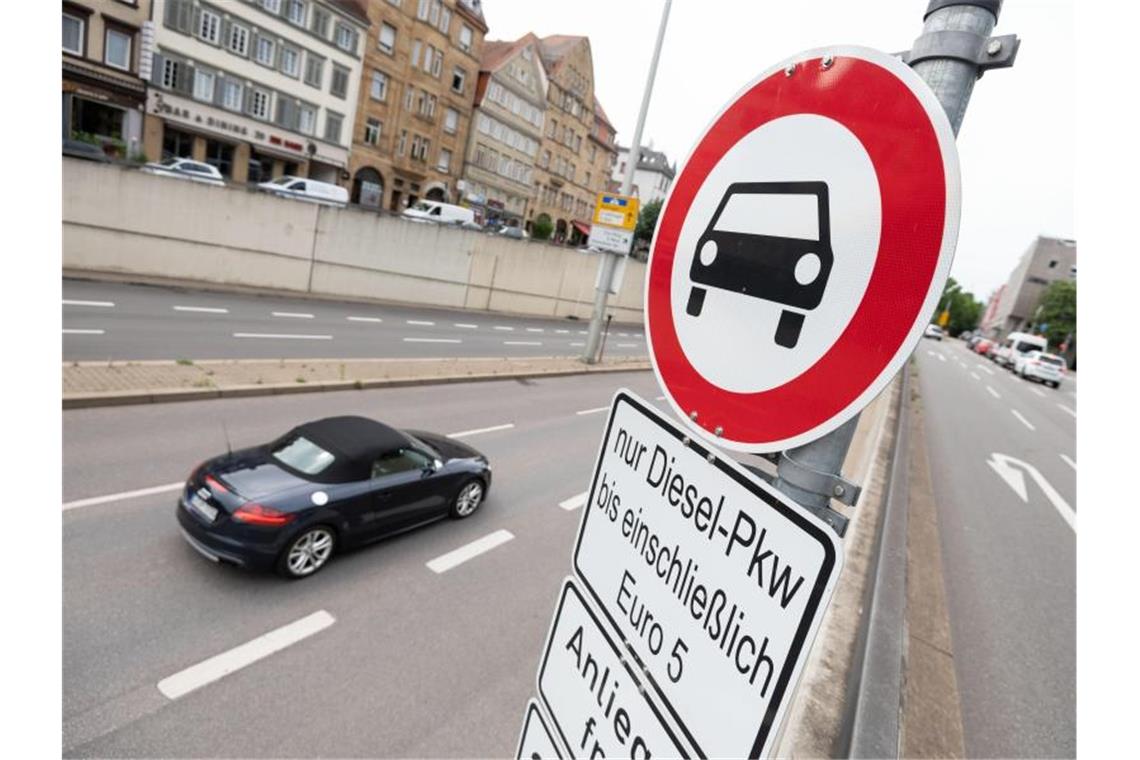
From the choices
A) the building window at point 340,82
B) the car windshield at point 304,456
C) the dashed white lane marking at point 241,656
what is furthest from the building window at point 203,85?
the dashed white lane marking at point 241,656

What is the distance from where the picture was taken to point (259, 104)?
109ft

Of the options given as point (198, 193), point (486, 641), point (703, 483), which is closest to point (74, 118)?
point (198, 193)

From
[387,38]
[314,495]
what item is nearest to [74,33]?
[387,38]

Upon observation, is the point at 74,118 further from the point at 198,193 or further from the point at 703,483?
the point at 703,483

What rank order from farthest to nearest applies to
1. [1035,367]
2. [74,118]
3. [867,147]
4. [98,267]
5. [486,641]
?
[1035,367] → [74,118] → [98,267] → [486,641] → [867,147]

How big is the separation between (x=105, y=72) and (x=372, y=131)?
1506 centimetres

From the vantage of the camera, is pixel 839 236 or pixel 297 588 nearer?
pixel 839 236

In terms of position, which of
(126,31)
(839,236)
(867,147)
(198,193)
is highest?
(126,31)

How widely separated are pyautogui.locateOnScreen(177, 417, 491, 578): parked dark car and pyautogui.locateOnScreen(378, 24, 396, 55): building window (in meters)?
39.0

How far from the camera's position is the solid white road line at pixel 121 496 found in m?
6.29

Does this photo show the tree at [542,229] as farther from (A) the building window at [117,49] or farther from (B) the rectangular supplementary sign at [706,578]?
(B) the rectangular supplementary sign at [706,578]

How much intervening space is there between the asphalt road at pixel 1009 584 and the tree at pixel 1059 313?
56993mm

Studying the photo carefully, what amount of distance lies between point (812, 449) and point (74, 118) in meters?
36.7

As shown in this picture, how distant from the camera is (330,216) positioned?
71.3ft
